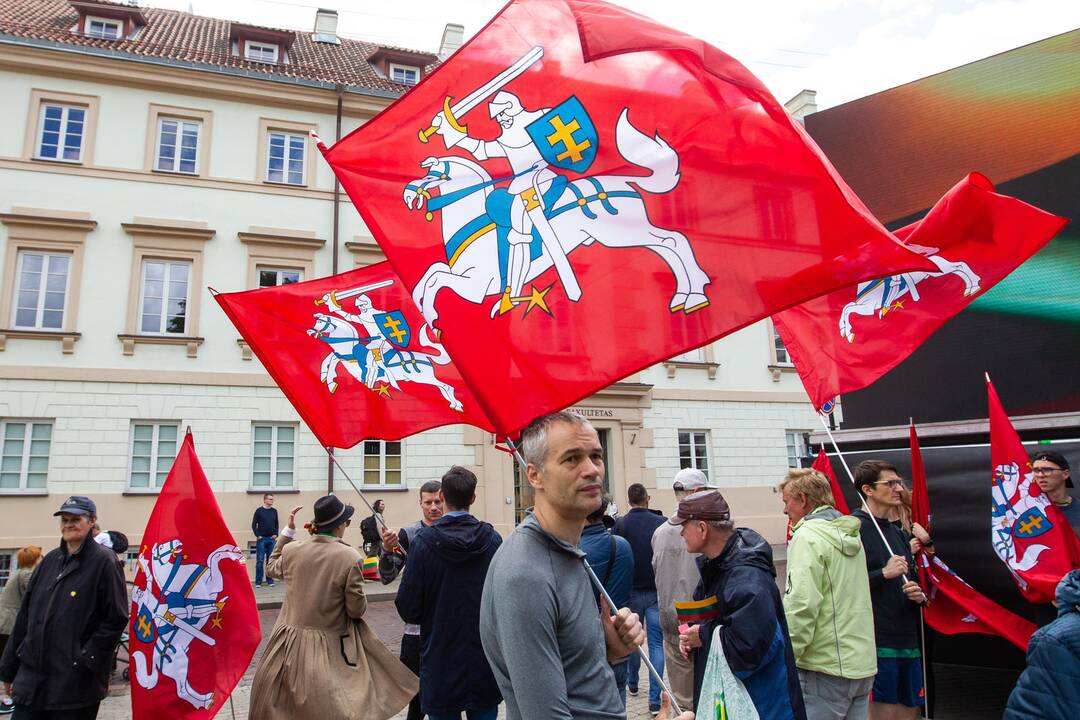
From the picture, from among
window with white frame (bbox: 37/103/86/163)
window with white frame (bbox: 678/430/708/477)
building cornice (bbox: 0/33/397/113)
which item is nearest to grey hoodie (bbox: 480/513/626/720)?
window with white frame (bbox: 37/103/86/163)

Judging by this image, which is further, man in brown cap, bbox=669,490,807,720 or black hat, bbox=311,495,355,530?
black hat, bbox=311,495,355,530

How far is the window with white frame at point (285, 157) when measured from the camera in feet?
59.9

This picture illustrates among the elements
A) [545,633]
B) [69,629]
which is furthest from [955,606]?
[69,629]

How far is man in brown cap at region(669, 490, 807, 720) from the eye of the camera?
3033 millimetres

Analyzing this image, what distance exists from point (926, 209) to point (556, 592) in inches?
324

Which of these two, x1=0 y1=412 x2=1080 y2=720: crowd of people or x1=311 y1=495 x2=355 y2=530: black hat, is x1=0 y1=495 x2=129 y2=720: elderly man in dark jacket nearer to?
x1=0 y1=412 x2=1080 y2=720: crowd of people

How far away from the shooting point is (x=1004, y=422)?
4.84 m

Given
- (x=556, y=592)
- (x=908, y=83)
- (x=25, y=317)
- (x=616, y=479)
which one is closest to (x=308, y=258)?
(x=25, y=317)

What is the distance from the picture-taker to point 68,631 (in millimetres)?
4348

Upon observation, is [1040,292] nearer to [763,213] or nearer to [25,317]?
[763,213]

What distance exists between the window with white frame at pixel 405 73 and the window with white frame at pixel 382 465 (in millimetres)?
11425

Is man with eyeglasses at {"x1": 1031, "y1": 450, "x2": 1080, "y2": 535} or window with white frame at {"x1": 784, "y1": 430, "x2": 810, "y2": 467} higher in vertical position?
window with white frame at {"x1": 784, "y1": 430, "x2": 810, "y2": 467}

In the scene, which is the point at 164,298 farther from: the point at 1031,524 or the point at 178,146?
the point at 1031,524

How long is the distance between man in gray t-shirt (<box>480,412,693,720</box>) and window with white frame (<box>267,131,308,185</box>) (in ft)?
57.9
